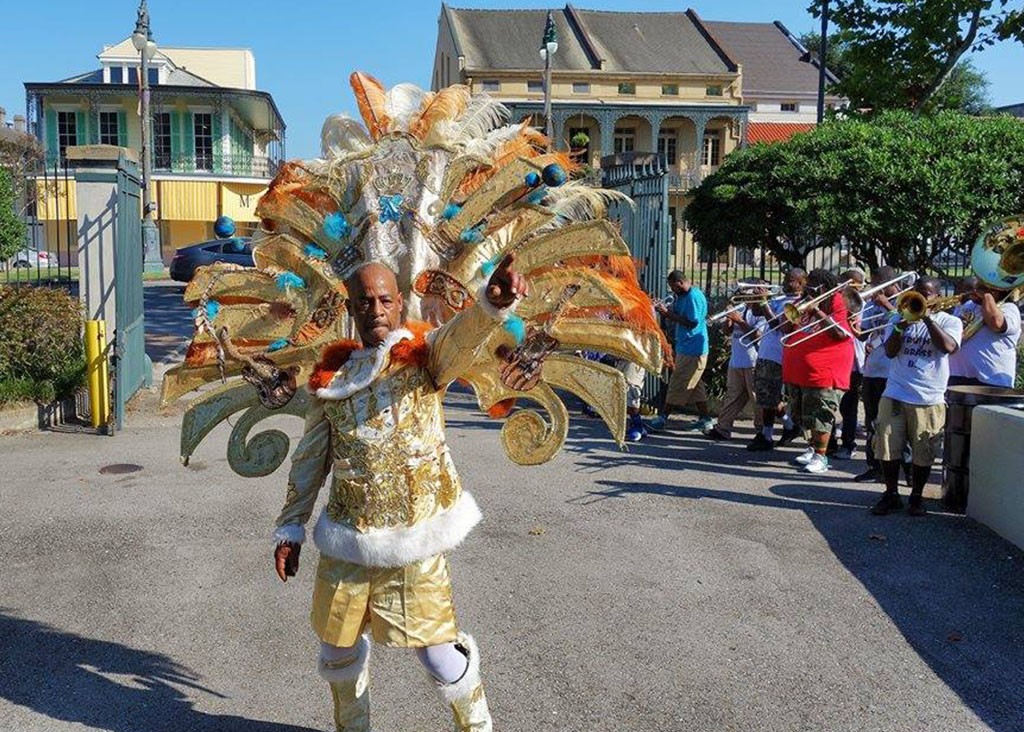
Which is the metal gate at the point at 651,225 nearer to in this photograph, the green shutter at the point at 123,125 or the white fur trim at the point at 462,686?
the white fur trim at the point at 462,686

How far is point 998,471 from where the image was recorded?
6.37 metres

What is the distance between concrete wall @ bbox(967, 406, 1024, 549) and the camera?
6129 millimetres

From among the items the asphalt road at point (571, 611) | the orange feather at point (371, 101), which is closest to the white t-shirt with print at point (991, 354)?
the asphalt road at point (571, 611)

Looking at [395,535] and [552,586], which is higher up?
[395,535]

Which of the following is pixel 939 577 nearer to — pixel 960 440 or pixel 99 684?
pixel 960 440

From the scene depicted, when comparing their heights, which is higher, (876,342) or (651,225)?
(651,225)

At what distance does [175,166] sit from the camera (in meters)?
38.3

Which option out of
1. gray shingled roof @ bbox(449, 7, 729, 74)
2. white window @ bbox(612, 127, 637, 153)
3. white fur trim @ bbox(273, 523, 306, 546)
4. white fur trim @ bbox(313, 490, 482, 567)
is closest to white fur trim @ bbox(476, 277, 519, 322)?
white fur trim @ bbox(313, 490, 482, 567)

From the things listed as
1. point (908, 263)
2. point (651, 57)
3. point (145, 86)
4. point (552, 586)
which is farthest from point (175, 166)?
point (552, 586)

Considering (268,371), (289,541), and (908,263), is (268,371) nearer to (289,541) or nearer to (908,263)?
(289,541)

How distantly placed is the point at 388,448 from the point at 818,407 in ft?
18.6

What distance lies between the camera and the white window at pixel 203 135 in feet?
127

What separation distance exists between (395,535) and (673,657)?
75.1 inches

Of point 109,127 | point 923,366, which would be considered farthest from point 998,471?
point 109,127
